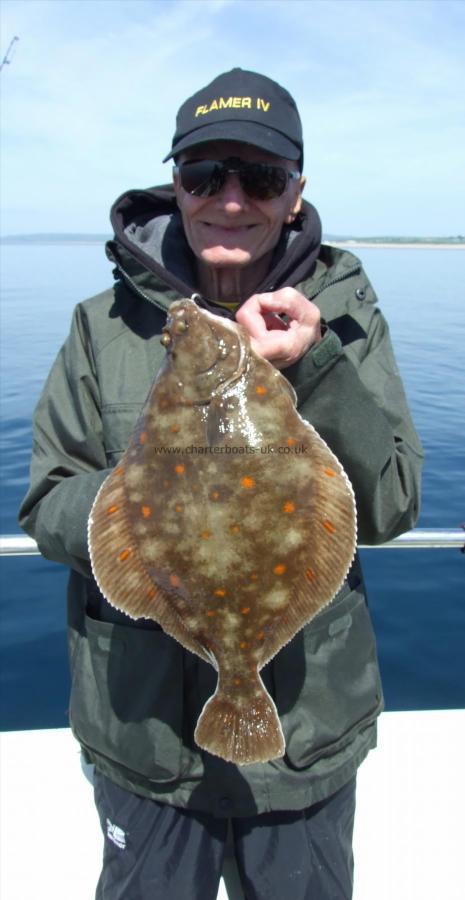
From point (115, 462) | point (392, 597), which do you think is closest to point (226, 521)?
point (115, 462)

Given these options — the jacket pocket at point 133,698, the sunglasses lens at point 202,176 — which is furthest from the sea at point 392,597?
the sunglasses lens at point 202,176

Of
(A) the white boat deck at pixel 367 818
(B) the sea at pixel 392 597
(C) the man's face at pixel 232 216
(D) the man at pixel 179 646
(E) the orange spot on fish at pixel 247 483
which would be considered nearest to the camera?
(E) the orange spot on fish at pixel 247 483

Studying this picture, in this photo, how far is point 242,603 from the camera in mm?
2121

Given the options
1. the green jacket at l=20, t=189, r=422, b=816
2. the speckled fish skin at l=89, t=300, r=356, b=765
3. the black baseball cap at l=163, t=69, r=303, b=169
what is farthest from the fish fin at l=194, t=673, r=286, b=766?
the black baseball cap at l=163, t=69, r=303, b=169

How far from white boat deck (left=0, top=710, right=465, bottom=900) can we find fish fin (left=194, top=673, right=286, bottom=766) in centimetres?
136

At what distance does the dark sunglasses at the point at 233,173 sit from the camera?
2611 mm

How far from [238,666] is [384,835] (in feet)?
6.29

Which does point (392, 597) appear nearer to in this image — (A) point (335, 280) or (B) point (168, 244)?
(A) point (335, 280)

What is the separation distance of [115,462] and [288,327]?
3.00ft

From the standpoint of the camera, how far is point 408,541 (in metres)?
3.89

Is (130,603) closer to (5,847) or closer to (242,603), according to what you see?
(242,603)

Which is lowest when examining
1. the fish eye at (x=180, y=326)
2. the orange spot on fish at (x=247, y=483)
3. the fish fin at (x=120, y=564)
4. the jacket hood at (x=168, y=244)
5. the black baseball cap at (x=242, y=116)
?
the fish fin at (x=120, y=564)

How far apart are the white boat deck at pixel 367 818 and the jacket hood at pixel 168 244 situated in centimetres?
271

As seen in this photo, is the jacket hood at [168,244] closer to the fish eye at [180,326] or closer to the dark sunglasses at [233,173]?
the dark sunglasses at [233,173]
